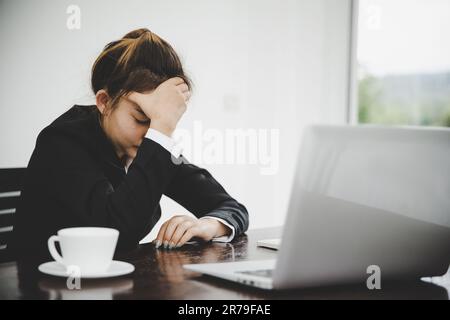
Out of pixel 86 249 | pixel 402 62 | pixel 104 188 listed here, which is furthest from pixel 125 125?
pixel 402 62

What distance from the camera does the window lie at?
3.43 meters

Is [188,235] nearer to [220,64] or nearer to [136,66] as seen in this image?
[136,66]

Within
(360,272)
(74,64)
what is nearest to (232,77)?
(74,64)

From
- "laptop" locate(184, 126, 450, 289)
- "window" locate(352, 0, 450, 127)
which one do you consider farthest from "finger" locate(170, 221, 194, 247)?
"window" locate(352, 0, 450, 127)

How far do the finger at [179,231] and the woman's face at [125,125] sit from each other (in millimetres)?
328

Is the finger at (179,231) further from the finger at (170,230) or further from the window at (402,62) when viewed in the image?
the window at (402,62)

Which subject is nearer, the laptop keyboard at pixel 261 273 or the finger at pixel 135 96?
the laptop keyboard at pixel 261 273

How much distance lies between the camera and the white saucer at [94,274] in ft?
2.72

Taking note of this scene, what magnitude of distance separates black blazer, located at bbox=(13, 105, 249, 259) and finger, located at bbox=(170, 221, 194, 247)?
0.09m

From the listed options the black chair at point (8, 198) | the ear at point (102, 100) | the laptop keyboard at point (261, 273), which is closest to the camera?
the laptop keyboard at point (261, 273)

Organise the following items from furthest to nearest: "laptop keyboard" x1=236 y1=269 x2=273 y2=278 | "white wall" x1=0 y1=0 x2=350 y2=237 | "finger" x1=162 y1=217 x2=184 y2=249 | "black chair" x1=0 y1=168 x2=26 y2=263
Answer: "white wall" x1=0 y1=0 x2=350 y2=237
"black chair" x1=0 y1=168 x2=26 y2=263
"finger" x1=162 y1=217 x2=184 y2=249
"laptop keyboard" x1=236 y1=269 x2=273 y2=278

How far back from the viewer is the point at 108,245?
86 cm

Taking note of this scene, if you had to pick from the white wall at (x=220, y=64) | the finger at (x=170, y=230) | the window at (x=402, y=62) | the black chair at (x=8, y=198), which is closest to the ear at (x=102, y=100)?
the black chair at (x=8, y=198)

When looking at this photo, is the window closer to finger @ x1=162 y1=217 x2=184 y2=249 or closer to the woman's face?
the woman's face
